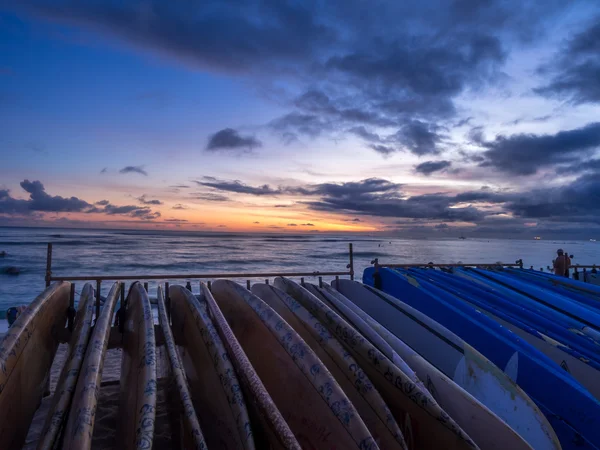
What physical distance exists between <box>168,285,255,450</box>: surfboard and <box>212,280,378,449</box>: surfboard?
0.32 metres

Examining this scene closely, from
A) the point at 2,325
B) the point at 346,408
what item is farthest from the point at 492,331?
the point at 2,325

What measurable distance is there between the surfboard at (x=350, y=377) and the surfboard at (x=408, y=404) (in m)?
0.08

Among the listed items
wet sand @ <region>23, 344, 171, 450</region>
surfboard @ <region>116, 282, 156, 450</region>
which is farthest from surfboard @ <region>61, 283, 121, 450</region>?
wet sand @ <region>23, 344, 171, 450</region>

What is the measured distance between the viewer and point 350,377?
2.12 metres

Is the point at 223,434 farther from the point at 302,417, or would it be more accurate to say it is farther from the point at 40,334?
the point at 40,334

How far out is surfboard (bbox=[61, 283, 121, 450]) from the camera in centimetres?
142

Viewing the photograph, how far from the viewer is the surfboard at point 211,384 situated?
1835mm

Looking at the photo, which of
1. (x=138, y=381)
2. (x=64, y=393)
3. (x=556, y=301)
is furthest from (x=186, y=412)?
(x=556, y=301)

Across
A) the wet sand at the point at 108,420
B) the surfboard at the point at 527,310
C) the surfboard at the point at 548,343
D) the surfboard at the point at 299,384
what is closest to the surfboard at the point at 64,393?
the wet sand at the point at 108,420

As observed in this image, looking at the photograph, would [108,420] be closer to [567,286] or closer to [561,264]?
[567,286]

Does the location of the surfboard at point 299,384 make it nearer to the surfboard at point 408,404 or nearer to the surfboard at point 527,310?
the surfboard at point 408,404

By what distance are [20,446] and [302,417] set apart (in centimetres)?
171

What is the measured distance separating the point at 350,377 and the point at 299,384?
313 millimetres

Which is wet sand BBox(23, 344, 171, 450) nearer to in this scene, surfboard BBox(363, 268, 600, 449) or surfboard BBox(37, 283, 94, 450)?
surfboard BBox(37, 283, 94, 450)
